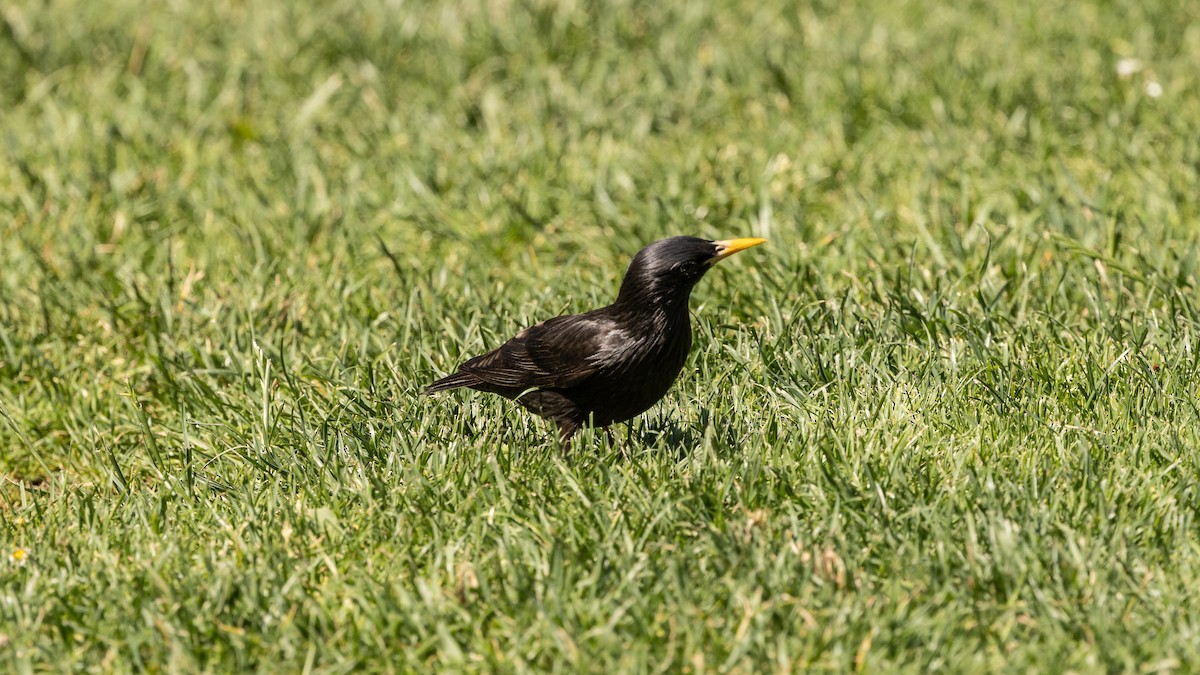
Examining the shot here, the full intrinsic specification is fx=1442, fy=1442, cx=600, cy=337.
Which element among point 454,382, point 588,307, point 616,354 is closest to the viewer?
point 616,354

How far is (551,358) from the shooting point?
4484mm

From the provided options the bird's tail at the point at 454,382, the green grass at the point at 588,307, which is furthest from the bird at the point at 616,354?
the green grass at the point at 588,307

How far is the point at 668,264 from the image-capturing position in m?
4.40

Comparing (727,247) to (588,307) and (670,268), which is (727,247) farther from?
(588,307)

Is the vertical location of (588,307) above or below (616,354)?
below

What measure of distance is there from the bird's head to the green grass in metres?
0.40

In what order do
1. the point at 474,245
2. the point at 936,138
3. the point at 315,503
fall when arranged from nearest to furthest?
the point at 315,503 < the point at 474,245 < the point at 936,138

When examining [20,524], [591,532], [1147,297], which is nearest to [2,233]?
[20,524]

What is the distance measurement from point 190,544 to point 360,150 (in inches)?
149

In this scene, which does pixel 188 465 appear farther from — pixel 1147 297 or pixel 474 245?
pixel 1147 297

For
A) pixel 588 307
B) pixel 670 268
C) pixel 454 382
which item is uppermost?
pixel 670 268

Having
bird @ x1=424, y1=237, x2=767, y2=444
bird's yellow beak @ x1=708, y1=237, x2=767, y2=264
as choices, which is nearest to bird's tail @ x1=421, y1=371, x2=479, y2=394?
bird @ x1=424, y1=237, x2=767, y2=444

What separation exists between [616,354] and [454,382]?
0.52m

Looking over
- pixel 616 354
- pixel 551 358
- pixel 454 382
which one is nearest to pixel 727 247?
pixel 616 354
